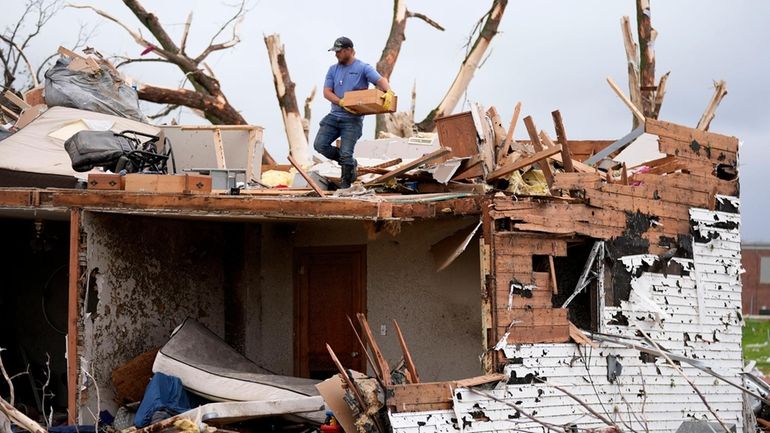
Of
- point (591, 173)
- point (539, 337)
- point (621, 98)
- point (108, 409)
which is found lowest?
point (108, 409)

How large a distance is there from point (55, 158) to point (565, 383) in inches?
240

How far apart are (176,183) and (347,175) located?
6.11ft

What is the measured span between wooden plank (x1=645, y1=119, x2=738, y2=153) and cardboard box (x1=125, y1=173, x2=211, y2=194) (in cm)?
432

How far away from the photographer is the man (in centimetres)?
1149

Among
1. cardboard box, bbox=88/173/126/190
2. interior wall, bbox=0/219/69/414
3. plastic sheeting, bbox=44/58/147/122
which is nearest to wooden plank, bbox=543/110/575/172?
cardboard box, bbox=88/173/126/190

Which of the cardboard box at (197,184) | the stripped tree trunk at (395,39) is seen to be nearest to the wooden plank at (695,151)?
the cardboard box at (197,184)

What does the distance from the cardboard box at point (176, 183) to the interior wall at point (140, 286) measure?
2.70 feet

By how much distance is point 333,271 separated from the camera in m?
12.6

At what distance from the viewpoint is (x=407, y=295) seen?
11.8 m

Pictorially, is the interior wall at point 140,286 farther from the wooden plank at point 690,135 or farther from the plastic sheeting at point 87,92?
the wooden plank at point 690,135

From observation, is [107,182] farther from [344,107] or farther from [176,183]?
[344,107]

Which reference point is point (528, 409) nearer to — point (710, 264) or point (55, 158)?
point (710, 264)

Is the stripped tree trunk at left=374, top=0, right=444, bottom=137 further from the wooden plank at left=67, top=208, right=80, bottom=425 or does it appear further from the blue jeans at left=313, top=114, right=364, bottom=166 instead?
the wooden plank at left=67, top=208, right=80, bottom=425

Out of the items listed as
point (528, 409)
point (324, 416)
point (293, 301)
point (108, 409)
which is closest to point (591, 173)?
point (528, 409)
